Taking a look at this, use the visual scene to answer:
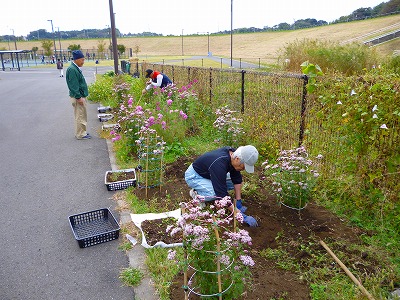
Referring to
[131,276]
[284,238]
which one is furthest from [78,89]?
[284,238]

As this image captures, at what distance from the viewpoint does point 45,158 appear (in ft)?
22.9

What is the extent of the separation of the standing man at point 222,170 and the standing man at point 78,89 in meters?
4.57

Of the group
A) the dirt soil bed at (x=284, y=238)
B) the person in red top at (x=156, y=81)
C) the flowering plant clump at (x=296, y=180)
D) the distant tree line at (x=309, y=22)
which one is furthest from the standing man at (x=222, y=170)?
the distant tree line at (x=309, y=22)

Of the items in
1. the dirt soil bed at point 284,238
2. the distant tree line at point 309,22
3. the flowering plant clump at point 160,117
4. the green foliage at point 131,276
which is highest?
the distant tree line at point 309,22

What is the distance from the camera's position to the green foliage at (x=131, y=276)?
318cm

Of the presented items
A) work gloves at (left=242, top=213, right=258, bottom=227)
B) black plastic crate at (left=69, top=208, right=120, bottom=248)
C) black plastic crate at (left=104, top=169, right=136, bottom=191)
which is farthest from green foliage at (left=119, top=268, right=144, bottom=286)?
black plastic crate at (left=104, top=169, right=136, bottom=191)

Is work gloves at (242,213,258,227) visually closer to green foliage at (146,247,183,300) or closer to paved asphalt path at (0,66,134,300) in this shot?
green foliage at (146,247,183,300)

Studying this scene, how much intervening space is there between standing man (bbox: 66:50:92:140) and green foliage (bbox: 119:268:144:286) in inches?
218

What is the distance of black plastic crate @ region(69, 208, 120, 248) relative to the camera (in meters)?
3.79

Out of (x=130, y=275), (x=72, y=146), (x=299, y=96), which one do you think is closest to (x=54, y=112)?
(x=72, y=146)

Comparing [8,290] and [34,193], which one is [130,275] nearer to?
[8,290]

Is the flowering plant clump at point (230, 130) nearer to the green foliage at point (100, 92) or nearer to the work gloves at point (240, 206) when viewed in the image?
the work gloves at point (240, 206)

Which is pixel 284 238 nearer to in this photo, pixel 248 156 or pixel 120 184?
pixel 248 156

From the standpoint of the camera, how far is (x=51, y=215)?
4543mm
